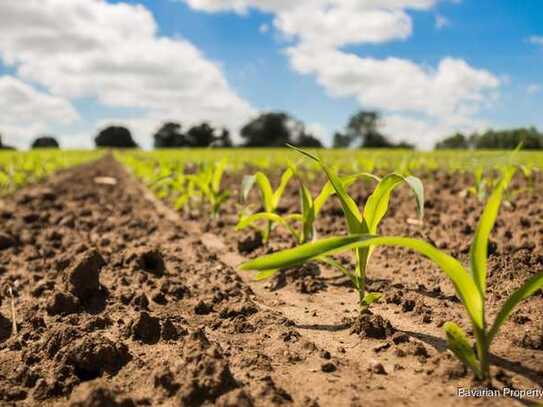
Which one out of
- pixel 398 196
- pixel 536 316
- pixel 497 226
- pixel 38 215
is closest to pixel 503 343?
pixel 536 316

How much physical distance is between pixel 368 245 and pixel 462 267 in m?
0.24

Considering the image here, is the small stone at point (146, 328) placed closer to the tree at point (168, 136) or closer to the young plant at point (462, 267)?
the young plant at point (462, 267)

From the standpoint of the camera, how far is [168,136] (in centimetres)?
5884

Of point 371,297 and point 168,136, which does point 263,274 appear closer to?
point 371,297

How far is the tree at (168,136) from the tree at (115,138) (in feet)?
28.1

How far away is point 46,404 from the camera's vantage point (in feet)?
4.72

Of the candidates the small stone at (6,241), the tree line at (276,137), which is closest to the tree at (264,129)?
the tree line at (276,137)

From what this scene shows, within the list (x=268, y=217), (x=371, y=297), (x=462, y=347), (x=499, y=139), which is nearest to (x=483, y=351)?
(x=462, y=347)

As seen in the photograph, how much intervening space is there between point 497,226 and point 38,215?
3.68 m

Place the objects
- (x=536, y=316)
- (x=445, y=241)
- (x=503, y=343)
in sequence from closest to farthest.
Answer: (x=503, y=343), (x=536, y=316), (x=445, y=241)

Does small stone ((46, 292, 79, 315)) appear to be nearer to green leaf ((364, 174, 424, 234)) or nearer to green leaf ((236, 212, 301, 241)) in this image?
green leaf ((236, 212, 301, 241))

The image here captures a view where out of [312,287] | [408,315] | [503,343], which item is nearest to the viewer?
[503,343]

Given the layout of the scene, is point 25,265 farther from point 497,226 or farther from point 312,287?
point 497,226

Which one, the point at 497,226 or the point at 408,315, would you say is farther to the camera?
the point at 497,226
